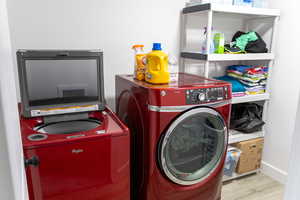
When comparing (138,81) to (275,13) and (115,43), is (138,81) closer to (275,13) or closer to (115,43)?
(115,43)

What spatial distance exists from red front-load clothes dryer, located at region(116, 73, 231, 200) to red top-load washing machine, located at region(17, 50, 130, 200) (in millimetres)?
162

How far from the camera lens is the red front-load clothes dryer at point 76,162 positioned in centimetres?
123

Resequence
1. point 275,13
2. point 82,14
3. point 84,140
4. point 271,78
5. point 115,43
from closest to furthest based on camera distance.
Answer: point 84,140 → point 82,14 → point 115,43 → point 275,13 → point 271,78

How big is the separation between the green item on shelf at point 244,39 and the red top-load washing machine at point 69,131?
4.78 feet

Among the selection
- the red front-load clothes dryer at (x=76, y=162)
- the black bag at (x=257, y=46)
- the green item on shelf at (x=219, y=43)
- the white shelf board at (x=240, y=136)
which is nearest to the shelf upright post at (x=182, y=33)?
the green item on shelf at (x=219, y=43)

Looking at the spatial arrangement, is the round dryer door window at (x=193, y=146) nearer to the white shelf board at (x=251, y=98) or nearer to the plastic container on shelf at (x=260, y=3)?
the white shelf board at (x=251, y=98)

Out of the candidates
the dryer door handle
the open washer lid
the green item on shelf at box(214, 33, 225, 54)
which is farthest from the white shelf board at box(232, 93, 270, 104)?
the dryer door handle

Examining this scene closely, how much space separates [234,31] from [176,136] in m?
1.61

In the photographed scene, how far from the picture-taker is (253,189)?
2406mm
